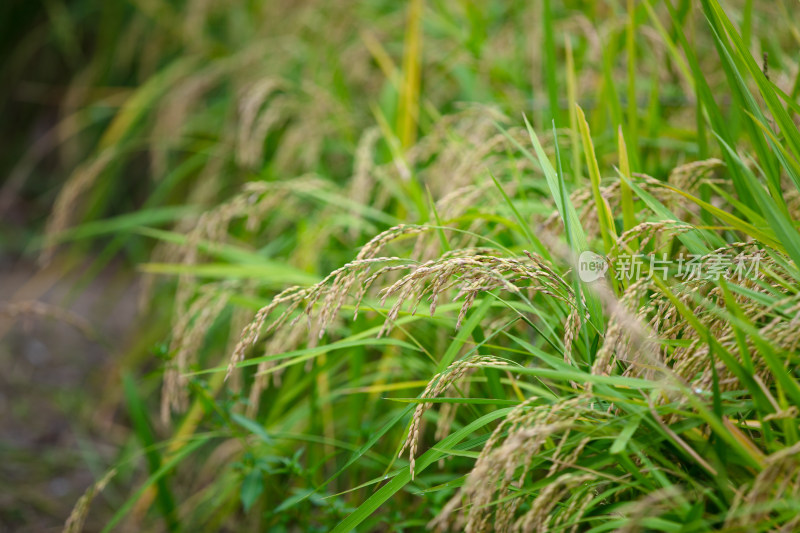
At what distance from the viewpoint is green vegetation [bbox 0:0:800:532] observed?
0.76 metres

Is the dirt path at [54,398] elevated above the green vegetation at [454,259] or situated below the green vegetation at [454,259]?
below

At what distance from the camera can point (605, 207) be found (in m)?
0.96

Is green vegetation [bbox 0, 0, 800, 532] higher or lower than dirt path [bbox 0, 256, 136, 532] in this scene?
higher
